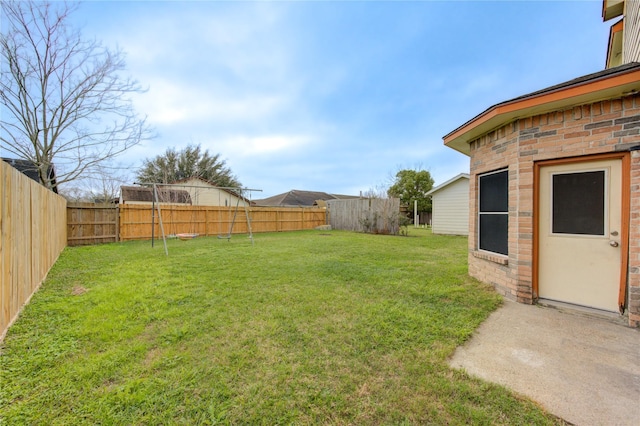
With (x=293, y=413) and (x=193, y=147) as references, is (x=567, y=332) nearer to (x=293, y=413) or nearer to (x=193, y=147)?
(x=293, y=413)

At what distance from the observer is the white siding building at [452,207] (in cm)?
1366

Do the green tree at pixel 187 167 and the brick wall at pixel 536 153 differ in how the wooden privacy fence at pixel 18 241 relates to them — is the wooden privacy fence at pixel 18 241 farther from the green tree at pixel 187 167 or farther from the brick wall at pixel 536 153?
the green tree at pixel 187 167

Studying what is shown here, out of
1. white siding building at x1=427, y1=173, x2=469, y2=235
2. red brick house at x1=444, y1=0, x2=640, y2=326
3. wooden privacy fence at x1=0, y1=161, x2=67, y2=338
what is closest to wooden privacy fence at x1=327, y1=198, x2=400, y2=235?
white siding building at x1=427, y1=173, x2=469, y2=235

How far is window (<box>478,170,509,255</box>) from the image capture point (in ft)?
13.7

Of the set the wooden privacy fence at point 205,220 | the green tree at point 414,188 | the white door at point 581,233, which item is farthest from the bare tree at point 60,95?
the green tree at point 414,188

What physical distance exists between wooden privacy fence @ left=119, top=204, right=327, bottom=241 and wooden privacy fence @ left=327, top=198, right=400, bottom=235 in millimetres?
1979

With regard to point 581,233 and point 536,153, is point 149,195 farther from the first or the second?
point 581,233

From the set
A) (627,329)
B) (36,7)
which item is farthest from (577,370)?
(36,7)

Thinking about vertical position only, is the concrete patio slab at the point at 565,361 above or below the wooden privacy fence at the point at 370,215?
below

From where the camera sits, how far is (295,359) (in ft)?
7.81

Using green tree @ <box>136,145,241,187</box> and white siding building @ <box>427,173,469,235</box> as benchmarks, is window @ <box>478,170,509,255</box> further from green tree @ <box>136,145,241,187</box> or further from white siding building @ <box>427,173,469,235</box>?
green tree @ <box>136,145,241,187</box>

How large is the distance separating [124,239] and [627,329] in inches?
565

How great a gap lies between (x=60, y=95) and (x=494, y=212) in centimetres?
1596

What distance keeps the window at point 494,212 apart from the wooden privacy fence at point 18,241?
6.14 meters
